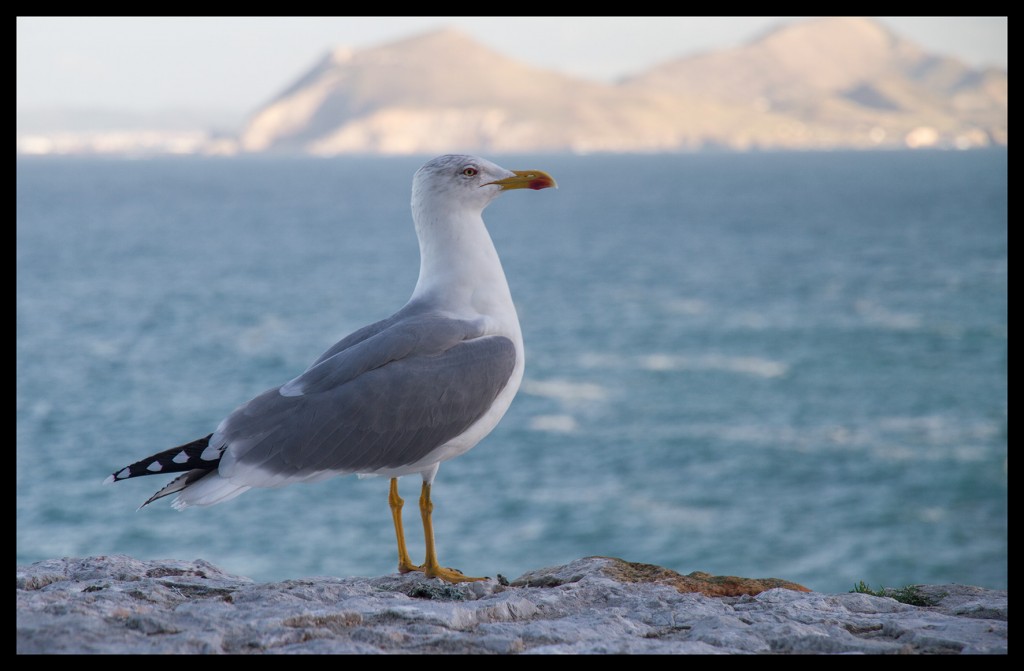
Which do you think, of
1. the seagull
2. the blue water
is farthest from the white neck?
the blue water

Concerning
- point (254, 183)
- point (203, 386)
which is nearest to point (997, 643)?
point (203, 386)

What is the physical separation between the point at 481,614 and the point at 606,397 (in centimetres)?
3481

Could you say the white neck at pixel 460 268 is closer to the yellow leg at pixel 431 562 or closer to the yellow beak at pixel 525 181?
the yellow beak at pixel 525 181

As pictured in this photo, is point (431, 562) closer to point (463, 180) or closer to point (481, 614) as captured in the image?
point (481, 614)

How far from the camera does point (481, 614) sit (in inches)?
222

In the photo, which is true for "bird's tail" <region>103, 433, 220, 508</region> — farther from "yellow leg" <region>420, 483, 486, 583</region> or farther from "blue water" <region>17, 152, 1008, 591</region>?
"blue water" <region>17, 152, 1008, 591</region>

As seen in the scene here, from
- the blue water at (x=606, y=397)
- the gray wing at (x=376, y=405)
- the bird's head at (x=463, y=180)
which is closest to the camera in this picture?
the gray wing at (x=376, y=405)

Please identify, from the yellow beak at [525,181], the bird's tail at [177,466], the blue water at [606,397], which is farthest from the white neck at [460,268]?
the blue water at [606,397]

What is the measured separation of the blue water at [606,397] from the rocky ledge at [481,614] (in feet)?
56.4

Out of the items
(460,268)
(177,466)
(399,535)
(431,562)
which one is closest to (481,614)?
(431,562)

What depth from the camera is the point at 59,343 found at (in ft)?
153

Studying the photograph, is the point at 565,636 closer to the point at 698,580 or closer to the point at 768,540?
the point at 698,580

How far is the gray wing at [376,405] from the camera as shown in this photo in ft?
20.6

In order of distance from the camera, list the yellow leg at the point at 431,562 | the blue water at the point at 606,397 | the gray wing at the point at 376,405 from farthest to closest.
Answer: the blue water at the point at 606,397 < the yellow leg at the point at 431,562 < the gray wing at the point at 376,405
